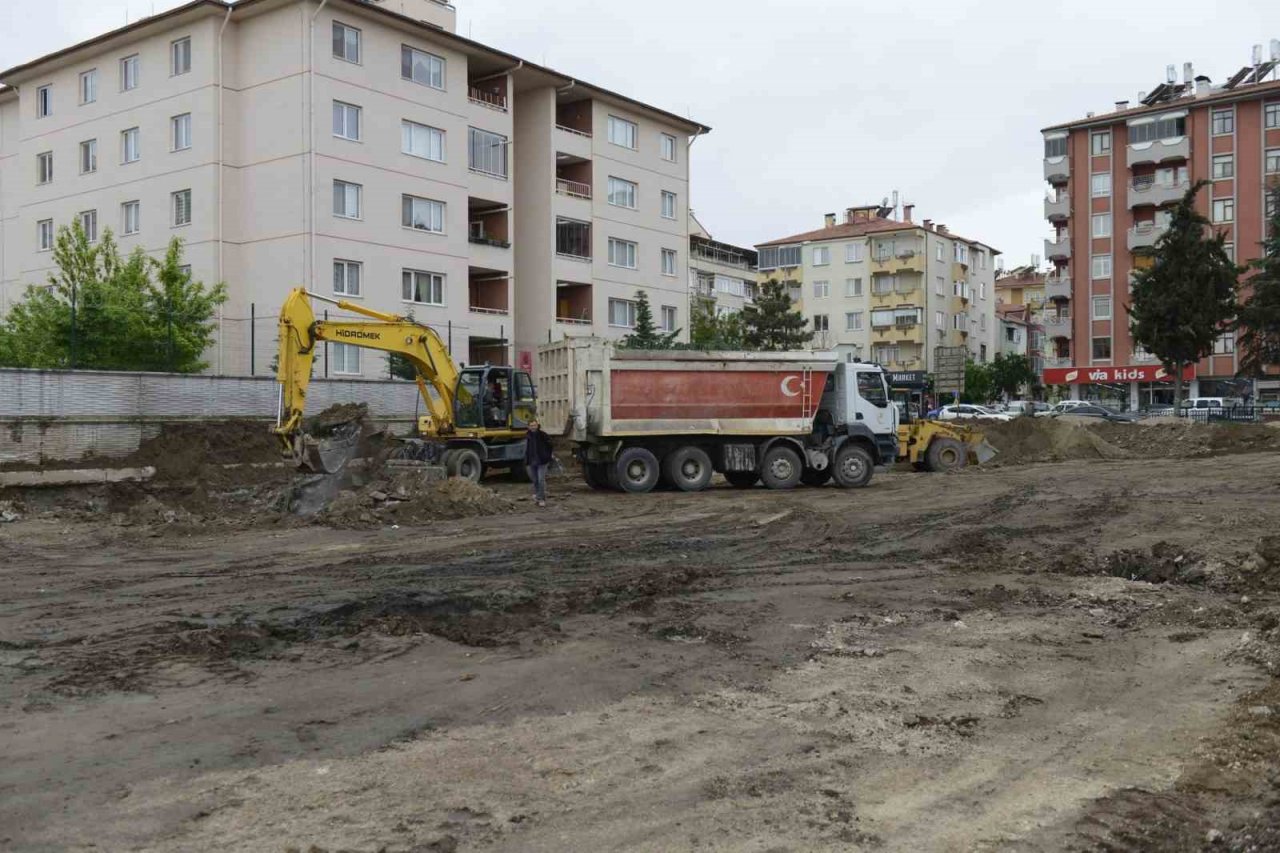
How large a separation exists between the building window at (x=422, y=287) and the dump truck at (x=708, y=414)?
1490 cm

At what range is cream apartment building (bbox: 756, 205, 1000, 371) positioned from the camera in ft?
279

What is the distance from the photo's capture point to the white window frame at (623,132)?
4706 cm

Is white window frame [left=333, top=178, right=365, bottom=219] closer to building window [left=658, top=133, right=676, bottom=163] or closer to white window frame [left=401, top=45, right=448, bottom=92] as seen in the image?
white window frame [left=401, top=45, right=448, bottom=92]

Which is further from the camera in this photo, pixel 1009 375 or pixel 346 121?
pixel 1009 375

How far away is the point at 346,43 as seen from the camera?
3691cm

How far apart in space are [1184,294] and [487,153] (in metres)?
30.5

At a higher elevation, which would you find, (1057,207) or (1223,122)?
(1223,122)

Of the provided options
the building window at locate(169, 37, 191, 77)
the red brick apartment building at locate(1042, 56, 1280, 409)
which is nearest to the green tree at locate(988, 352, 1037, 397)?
the red brick apartment building at locate(1042, 56, 1280, 409)

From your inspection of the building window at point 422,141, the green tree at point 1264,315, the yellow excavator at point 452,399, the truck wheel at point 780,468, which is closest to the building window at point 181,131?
the building window at point 422,141

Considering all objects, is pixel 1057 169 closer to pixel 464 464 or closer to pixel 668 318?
pixel 668 318

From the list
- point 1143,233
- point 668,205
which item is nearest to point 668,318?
point 668,205

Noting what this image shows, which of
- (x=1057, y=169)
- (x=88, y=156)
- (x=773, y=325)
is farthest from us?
(x=1057, y=169)

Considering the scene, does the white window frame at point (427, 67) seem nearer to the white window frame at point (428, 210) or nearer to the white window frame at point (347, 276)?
the white window frame at point (428, 210)

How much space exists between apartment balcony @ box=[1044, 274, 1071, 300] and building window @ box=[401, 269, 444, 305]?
1937 inches
